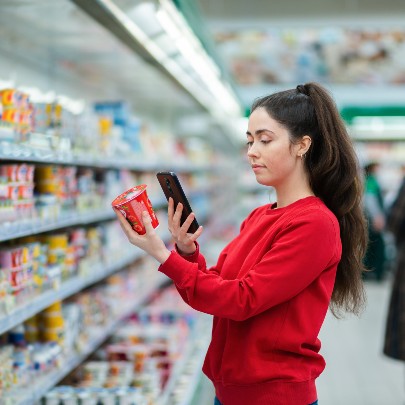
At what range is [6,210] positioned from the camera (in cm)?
265

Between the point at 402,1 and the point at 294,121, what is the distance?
9954mm

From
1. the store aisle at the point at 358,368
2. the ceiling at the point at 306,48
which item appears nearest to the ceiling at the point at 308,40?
the ceiling at the point at 306,48

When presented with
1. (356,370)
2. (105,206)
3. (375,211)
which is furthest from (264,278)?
(375,211)

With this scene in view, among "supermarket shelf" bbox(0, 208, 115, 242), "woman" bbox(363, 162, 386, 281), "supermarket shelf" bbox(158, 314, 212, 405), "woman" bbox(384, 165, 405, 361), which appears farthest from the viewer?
"woman" bbox(363, 162, 386, 281)

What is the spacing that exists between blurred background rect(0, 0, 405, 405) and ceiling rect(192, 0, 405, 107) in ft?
9.62

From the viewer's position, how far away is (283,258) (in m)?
1.93

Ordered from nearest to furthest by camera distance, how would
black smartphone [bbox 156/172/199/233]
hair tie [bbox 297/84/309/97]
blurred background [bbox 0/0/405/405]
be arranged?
black smartphone [bbox 156/172/199/233]
hair tie [bbox 297/84/309/97]
blurred background [bbox 0/0/405/405]

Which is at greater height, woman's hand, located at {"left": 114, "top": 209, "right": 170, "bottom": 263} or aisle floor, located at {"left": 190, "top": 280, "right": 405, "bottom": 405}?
woman's hand, located at {"left": 114, "top": 209, "right": 170, "bottom": 263}

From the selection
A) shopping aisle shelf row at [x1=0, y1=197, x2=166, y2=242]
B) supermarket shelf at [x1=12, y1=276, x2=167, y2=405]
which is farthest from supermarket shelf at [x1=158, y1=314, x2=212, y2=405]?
shopping aisle shelf row at [x1=0, y1=197, x2=166, y2=242]

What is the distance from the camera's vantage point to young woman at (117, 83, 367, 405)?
1.94m

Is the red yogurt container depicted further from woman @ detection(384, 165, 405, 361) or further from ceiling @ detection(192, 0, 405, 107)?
ceiling @ detection(192, 0, 405, 107)

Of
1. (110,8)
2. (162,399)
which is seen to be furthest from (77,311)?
(110,8)

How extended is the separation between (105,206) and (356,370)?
2.84 metres

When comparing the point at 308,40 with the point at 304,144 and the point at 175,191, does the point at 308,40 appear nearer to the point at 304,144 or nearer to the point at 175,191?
the point at 304,144
